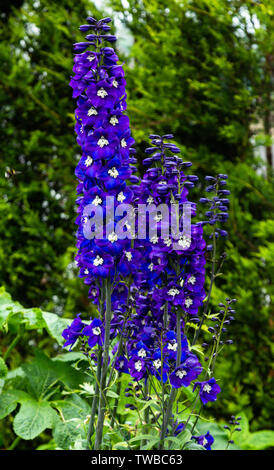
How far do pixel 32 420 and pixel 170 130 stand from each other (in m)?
2.14

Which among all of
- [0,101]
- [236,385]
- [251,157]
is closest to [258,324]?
[236,385]

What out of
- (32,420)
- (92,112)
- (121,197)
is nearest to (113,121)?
(92,112)

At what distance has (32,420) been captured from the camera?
2225 millimetres

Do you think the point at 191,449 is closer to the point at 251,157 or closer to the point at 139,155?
the point at 251,157

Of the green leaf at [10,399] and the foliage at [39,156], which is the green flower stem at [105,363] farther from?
the foliage at [39,156]

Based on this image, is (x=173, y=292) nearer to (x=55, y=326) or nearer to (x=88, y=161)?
(x=88, y=161)

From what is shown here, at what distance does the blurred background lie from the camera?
3125 millimetres

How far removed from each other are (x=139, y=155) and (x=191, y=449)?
251cm

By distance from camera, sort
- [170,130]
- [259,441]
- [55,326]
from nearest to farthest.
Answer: [55,326], [259,441], [170,130]

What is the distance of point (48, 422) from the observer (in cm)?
221

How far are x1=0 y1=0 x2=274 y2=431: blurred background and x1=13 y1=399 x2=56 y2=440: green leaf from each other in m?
1.17

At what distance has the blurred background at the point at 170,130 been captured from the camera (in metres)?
3.12

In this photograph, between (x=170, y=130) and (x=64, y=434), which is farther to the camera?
(x=170, y=130)

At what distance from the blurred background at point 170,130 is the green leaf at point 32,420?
3.84 feet
